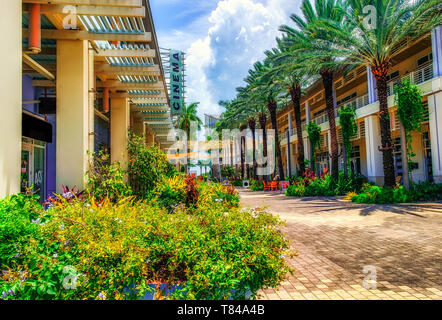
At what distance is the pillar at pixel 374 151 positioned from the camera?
71.5ft

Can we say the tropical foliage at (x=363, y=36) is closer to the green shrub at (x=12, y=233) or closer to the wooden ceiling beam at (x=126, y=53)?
the wooden ceiling beam at (x=126, y=53)

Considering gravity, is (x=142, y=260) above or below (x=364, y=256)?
above

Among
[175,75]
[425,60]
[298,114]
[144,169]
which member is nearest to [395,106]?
[425,60]

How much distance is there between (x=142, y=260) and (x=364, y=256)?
4.73 m

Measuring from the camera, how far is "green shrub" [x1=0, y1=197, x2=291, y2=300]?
109 inches

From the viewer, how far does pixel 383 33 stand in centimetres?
1549

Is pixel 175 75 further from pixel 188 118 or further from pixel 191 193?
pixel 188 118

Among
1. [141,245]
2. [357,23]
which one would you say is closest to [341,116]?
[357,23]

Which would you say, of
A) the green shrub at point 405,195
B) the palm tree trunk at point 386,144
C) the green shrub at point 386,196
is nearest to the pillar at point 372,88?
the palm tree trunk at point 386,144

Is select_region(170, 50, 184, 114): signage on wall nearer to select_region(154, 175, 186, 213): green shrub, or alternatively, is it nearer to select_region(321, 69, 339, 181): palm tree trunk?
select_region(321, 69, 339, 181): palm tree trunk

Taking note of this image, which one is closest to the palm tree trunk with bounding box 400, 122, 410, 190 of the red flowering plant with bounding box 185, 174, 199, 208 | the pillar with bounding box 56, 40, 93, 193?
the red flowering plant with bounding box 185, 174, 199, 208

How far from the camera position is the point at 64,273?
2.75 m

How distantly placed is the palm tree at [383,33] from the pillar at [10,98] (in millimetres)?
13978
